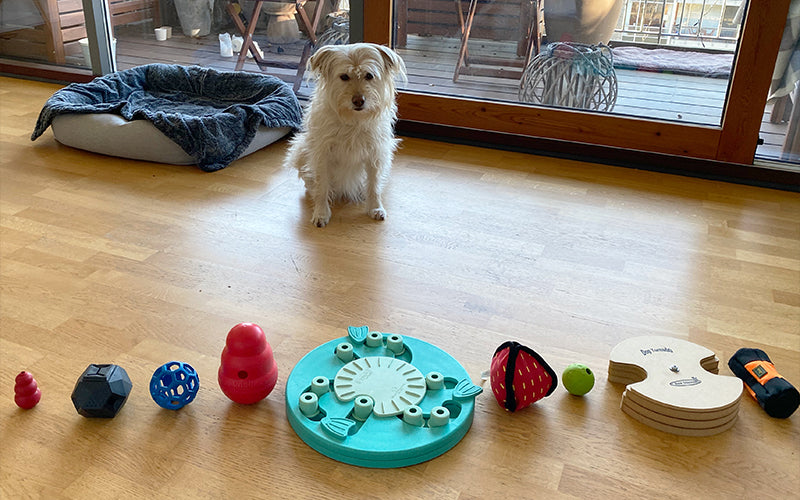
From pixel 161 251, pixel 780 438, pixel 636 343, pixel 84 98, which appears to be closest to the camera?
pixel 780 438

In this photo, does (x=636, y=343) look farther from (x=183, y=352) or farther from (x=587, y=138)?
(x=587, y=138)

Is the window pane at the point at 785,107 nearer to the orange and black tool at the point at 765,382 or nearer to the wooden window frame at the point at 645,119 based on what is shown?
the wooden window frame at the point at 645,119

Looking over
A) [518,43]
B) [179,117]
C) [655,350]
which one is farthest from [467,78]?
[655,350]

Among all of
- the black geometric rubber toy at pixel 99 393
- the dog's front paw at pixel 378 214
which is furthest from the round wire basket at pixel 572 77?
the black geometric rubber toy at pixel 99 393

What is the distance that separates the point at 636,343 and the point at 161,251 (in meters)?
1.62

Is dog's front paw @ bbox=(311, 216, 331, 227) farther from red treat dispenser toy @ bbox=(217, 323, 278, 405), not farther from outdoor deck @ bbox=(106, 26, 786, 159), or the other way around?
outdoor deck @ bbox=(106, 26, 786, 159)

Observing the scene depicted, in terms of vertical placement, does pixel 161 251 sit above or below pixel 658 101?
below

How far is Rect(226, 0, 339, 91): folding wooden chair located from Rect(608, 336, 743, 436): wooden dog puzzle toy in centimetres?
278

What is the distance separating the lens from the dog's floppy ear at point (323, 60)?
2.54 m

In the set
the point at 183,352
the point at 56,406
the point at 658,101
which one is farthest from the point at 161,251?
the point at 658,101

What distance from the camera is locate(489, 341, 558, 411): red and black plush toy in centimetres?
160

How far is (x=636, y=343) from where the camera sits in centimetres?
181

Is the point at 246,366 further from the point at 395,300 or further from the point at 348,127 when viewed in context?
the point at 348,127

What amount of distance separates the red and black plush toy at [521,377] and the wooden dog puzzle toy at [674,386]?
221 mm
